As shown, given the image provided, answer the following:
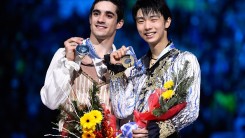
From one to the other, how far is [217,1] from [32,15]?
138cm

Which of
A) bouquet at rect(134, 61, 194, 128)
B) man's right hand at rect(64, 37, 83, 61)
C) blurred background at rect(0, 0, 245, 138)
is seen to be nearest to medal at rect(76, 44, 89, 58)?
man's right hand at rect(64, 37, 83, 61)

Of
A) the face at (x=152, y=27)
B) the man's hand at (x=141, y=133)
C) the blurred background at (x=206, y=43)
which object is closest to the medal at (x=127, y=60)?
the face at (x=152, y=27)

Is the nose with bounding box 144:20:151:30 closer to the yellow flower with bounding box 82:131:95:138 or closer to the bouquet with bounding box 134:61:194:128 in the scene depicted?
the bouquet with bounding box 134:61:194:128

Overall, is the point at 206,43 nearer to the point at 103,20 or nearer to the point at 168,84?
the point at 103,20

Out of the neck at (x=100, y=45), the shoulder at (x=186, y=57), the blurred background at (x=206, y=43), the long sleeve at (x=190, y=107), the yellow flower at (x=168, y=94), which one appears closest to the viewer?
the yellow flower at (x=168, y=94)

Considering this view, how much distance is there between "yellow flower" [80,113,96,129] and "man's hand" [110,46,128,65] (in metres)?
0.33

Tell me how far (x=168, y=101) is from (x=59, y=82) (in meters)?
0.54

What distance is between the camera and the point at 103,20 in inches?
113

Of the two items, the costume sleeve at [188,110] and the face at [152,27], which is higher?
the face at [152,27]

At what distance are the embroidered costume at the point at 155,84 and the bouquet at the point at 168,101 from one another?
0.04 metres

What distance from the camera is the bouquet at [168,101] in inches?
97.7

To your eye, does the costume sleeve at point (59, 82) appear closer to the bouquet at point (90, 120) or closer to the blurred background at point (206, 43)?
the bouquet at point (90, 120)

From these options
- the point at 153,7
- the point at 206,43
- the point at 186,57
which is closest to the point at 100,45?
the point at 153,7

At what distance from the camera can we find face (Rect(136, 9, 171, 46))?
2.77m
